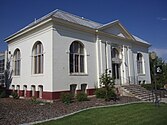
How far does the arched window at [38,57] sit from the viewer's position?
16750 mm

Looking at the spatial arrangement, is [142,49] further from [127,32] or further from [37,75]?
[37,75]

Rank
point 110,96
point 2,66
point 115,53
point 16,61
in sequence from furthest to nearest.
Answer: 1. point 2,66
2. point 115,53
3. point 16,61
4. point 110,96

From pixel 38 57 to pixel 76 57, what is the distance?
3.92m

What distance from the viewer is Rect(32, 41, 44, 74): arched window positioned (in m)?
16.8

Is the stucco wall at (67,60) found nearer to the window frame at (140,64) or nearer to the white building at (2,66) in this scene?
the window frame at (140,64)

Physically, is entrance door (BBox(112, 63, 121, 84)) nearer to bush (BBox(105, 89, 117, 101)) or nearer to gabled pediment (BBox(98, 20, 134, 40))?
gabled pediment (BBox(98, 20, 134, 40))

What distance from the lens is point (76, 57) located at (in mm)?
17422

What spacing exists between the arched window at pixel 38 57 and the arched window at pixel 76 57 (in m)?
2.98

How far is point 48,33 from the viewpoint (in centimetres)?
1546

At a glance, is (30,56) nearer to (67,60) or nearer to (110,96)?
(67,60)

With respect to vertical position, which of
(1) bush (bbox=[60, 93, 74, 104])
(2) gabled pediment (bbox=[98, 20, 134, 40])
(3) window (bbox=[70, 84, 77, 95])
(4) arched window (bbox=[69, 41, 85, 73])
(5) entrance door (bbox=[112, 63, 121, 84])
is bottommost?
(1) bush (bbox=[60, 93, 74, 104])

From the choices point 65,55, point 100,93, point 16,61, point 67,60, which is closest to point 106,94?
point 100,93

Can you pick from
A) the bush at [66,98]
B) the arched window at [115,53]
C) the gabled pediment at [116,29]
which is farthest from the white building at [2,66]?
the arched window at [115,53]

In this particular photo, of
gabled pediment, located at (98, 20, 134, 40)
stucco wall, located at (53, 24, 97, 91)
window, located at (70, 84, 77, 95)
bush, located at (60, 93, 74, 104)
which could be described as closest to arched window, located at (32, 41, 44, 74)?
stucco wall, located at (53, 24, 97, 91)
